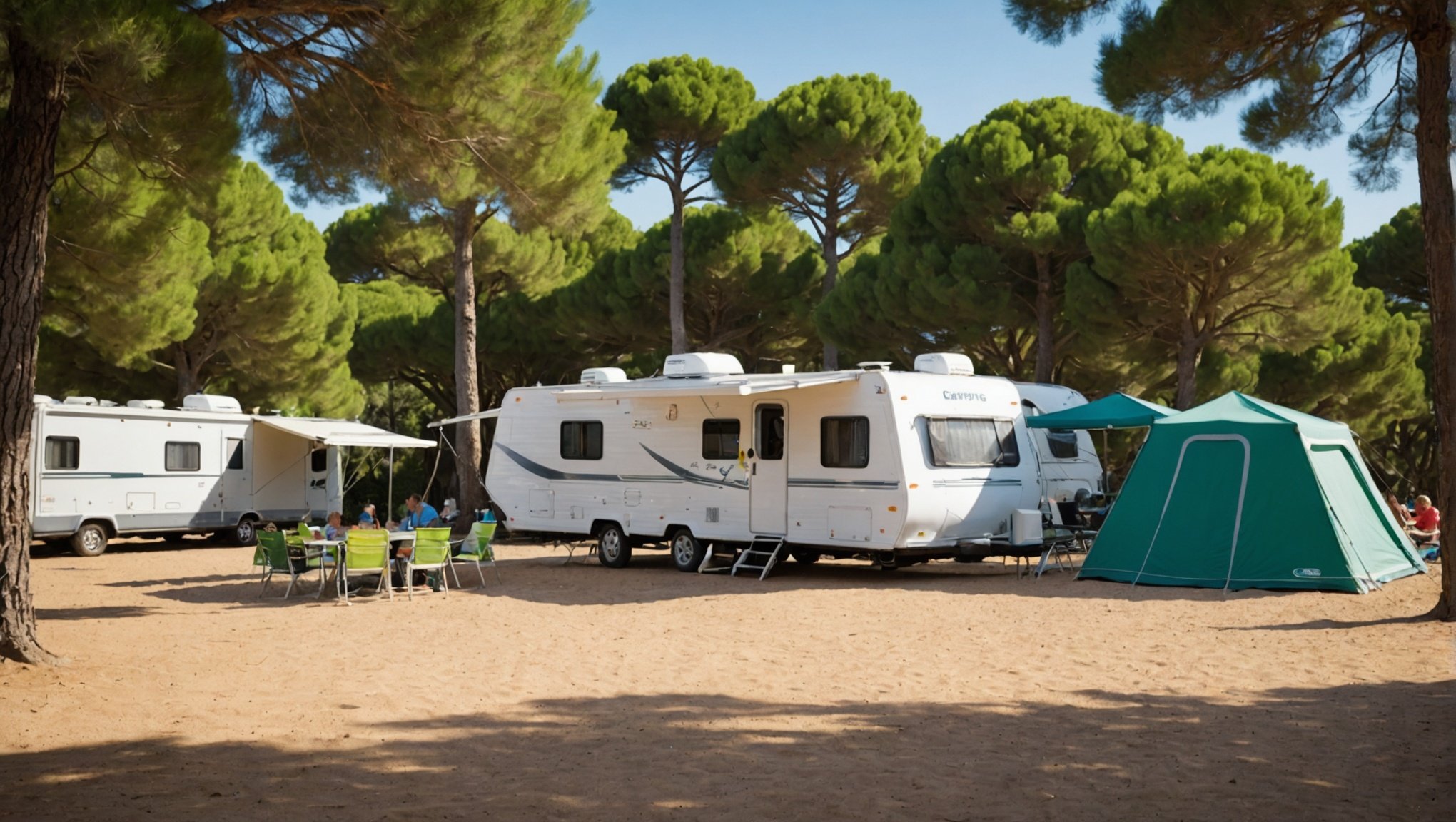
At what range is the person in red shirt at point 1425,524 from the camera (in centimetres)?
A: 1202

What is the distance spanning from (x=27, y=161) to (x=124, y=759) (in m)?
3.72

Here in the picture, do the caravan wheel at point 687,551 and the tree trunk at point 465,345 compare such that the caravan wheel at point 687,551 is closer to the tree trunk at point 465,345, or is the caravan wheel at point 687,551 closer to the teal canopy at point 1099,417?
the teal canopy at point 1099,417

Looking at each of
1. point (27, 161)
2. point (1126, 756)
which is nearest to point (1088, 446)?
point (1126, 756)

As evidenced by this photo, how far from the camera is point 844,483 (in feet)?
37.8

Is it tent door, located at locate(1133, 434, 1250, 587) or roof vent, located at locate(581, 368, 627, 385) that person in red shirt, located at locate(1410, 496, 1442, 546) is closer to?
tent door, located at locate(1133, 434, 1250, 587)

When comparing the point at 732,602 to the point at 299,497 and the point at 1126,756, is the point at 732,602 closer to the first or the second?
the point at 1126,756

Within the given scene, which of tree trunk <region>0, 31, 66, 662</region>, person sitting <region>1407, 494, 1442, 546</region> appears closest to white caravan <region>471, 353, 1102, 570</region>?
person sitting <region>1407, 494, 1442, 546</region>

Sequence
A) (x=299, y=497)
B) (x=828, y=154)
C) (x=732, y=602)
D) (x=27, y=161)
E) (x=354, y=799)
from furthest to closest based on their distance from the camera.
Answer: (x=828, y=154), (x=299, y=497), (x=732, y=602), (x=27, y=161), (x=354, y=799)

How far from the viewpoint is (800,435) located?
39.0ft

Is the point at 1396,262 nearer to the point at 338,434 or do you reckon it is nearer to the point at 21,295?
the point at 338,434

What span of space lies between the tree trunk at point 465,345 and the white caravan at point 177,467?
886mm

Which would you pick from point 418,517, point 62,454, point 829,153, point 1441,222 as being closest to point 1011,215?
point 829,153

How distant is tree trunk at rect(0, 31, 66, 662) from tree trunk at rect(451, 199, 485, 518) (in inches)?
445

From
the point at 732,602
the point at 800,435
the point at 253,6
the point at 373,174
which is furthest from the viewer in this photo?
the point at 800,435
